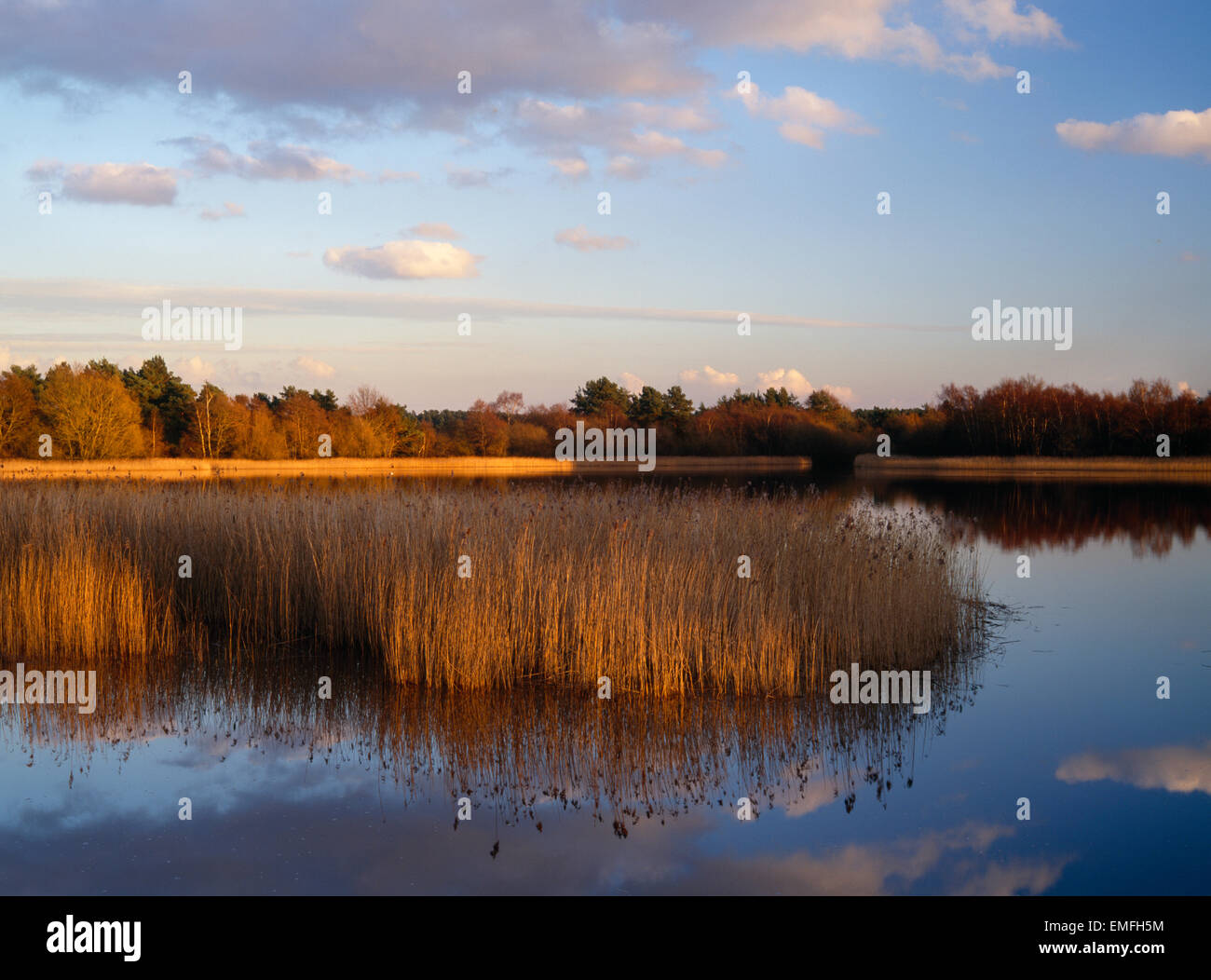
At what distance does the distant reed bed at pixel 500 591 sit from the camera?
292 inches

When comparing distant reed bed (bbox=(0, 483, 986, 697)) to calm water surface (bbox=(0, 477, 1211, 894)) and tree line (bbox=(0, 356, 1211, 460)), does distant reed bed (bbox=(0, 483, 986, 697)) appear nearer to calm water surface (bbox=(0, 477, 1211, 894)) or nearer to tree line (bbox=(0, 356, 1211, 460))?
calm water surface (bbox=(0, 477, 1211, 894))

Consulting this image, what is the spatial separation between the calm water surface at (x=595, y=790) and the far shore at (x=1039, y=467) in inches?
1688

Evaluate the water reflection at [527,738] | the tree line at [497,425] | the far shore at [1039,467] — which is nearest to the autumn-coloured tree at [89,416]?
the tree line at [497,425]

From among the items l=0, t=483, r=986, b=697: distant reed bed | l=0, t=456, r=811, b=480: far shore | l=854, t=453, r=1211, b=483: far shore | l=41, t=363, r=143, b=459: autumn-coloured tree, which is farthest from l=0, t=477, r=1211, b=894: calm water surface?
l=41, t=363, r=143, b=459: autumn-coloured tree

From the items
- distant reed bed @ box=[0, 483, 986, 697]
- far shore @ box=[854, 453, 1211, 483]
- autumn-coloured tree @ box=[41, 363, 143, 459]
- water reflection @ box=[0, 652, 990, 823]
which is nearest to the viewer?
water reflection @ box=[0, 652, 990, 823]

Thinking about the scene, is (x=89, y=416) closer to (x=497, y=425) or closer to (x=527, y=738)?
(x=497, y=425)

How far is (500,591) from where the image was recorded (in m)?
7.88

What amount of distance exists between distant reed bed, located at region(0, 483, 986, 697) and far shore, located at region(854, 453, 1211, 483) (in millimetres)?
40701

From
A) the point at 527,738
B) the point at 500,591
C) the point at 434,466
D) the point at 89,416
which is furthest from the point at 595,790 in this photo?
the point at 89,416

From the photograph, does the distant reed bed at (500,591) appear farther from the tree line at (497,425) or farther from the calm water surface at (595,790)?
the tree line at (497,425)

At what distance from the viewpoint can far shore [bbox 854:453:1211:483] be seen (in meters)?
44.8

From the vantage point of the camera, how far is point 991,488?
123 ft

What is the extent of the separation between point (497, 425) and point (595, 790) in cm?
6235
